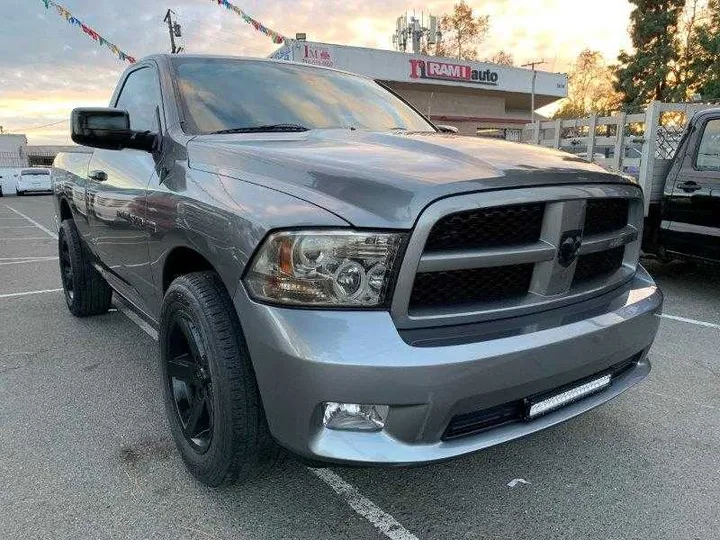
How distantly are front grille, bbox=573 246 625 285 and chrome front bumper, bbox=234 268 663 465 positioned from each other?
40 cm

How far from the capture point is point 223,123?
2.85 metres

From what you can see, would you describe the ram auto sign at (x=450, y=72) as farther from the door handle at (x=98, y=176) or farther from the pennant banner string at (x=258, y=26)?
the door handle at (x=98, y=176)

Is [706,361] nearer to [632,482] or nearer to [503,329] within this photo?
[632,482]

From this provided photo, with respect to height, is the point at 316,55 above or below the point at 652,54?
below

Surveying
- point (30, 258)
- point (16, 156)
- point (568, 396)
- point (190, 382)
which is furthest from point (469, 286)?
point (16, 156)

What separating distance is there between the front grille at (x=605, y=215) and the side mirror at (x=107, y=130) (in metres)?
2.05

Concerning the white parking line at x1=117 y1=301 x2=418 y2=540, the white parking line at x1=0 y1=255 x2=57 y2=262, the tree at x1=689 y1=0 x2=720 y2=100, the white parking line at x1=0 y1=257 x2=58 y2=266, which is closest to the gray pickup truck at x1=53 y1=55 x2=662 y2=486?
the white parking line at x1=117 y1=301 x2=418 y2=540

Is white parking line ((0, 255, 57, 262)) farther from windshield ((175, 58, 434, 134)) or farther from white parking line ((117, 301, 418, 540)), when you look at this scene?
white parking line ((117, 301, 418, 540))

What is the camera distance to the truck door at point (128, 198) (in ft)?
9.47

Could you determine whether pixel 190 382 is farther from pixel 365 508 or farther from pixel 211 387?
pixel 365 508

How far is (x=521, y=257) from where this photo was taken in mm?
1962

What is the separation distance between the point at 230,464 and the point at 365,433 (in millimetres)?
628

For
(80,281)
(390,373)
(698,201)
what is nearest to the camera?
(390,373)

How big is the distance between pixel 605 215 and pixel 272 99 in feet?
5.94
